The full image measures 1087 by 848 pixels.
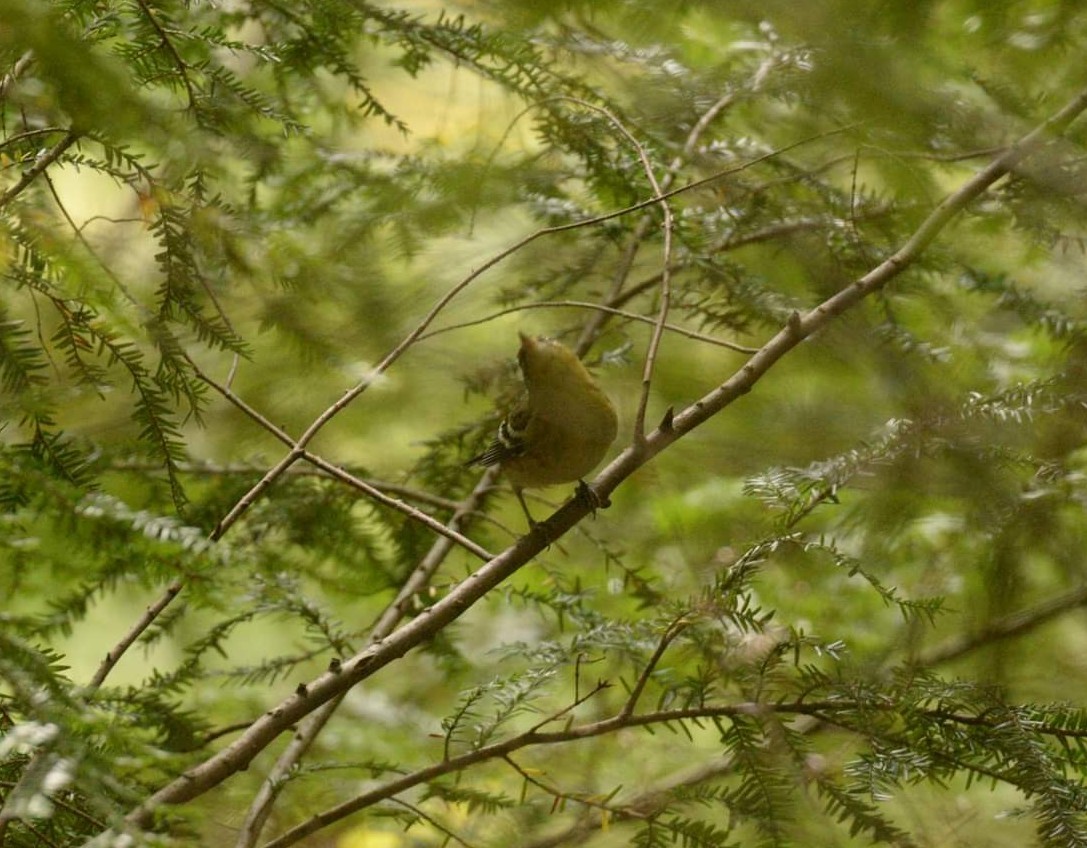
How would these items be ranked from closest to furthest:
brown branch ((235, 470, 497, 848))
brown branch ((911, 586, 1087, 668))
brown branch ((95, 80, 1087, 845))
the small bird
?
1. brown branch ((95, 80, 1087, 845))
2. brown branch ((235, 470, 497, 848))
3. brown branch ((911, 586, 1087, 668))
4. the small bird

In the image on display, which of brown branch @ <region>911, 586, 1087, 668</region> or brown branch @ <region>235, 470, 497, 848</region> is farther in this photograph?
brown branch @ <region>911, 586, 1087, 668</region>

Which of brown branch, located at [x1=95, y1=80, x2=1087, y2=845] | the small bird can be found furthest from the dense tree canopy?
the small bird

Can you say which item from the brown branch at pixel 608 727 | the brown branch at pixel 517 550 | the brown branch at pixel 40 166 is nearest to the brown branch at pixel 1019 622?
the brown branch at pixel 608 727

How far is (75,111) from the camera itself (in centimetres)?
124

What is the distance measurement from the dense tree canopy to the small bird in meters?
0.14

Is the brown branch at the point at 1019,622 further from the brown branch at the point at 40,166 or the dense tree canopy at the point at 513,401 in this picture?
the brown branch at the point at 40,166

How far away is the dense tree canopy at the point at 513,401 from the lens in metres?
1.49

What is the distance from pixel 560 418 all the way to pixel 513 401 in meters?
0.40

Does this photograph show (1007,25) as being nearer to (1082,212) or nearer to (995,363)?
(1082,212)

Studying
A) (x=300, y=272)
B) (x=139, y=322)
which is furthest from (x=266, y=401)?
(x=139, y=322)

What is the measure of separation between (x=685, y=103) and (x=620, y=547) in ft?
3.72

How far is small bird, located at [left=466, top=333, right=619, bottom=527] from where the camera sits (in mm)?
2328

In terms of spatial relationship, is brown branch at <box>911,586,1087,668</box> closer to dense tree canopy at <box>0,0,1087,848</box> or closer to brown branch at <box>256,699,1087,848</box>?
dense tree canopy at <box>0,0,1087,848</box>

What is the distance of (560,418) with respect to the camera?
2348 mm
